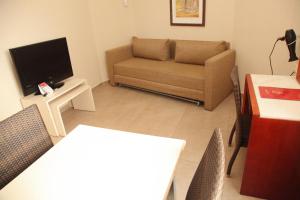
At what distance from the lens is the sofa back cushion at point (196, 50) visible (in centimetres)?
316

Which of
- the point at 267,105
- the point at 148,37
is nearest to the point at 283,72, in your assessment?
the point at 267,105

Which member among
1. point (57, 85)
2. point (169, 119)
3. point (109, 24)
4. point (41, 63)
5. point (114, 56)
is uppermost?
point (109, 24)

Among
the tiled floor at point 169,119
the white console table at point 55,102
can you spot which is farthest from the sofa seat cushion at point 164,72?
the white console table at point 55,102

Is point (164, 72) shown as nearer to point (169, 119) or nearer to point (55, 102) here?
point (169, 119)

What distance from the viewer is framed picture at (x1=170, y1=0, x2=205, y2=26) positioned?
3408 millimetres

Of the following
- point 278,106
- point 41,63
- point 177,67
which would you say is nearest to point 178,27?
point 177,67

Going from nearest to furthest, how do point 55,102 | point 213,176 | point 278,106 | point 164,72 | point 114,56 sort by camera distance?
point 213,176 < point 278,106 < point 55,102 < point 164,72 < point 114,56

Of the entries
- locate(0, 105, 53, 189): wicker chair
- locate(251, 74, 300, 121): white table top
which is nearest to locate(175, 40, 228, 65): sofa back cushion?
locate(251, 74, 300, 121): white table top

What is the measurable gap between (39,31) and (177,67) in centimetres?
191

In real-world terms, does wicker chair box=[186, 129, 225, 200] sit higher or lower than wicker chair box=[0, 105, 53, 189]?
higher

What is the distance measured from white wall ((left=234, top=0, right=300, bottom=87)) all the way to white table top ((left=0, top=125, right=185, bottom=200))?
2.46m

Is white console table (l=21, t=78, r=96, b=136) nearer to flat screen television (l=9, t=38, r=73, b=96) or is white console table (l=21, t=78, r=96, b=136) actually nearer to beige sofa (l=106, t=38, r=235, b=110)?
flat screen television (l=9, t=38, r=73, b=96)

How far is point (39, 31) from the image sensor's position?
2709mm

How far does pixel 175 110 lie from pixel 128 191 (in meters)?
2.19
